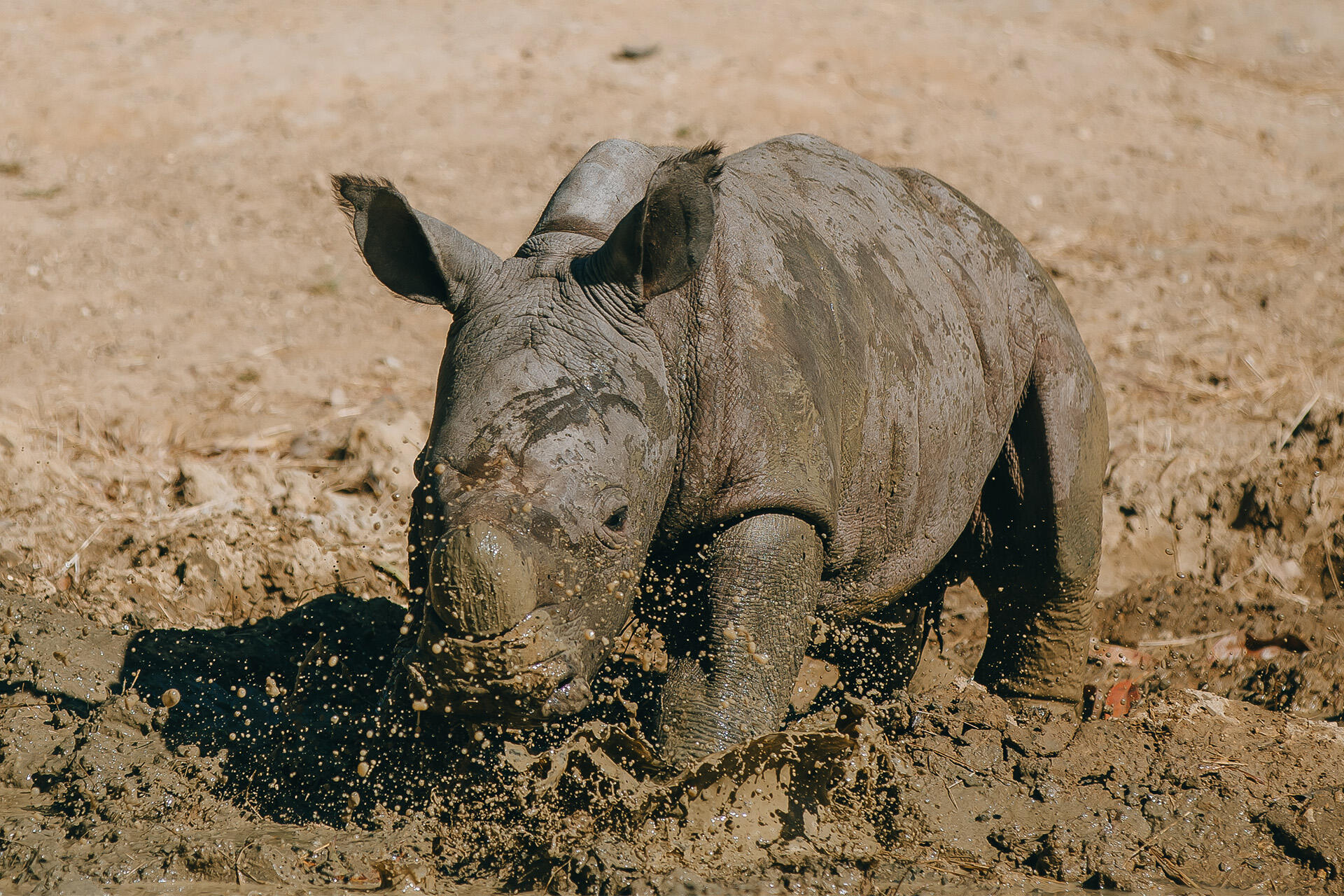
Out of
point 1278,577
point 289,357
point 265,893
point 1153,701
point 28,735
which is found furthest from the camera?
point 289,357

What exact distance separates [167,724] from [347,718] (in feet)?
1.91

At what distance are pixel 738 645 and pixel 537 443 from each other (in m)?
0.78

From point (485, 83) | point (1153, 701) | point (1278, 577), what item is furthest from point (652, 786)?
point (485, 83)

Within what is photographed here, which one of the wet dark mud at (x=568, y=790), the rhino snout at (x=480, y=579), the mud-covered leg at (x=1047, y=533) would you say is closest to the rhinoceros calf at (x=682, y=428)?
the rhino snout at (x=480, y=579)

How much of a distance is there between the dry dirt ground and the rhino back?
67cm

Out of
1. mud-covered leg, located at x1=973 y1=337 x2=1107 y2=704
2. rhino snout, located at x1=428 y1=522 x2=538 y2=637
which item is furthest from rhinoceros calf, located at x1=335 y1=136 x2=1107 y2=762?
mud-covered leg, located at x1=973 y1=337 x2=1107 y2=704

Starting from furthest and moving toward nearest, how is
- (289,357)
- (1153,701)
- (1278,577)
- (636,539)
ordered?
1. (289,357)
2. (1278,577)
3. (1153,701)
4. (636,539)

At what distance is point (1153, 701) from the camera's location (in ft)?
17.3

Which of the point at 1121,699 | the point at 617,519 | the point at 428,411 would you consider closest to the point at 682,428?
the point at 617,519

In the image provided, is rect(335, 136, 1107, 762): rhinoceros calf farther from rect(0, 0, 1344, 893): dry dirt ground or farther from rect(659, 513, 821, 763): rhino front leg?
rect(0, 0, 1344, 893): dry dirt ground

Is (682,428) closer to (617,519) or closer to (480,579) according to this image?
(617,519)

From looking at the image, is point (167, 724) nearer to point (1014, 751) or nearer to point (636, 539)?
point (636, 539)

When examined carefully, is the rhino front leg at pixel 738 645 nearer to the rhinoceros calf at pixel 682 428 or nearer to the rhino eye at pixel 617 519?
the rhinoceros calf at pixel 682 428

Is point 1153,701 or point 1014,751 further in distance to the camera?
point 1153,701
